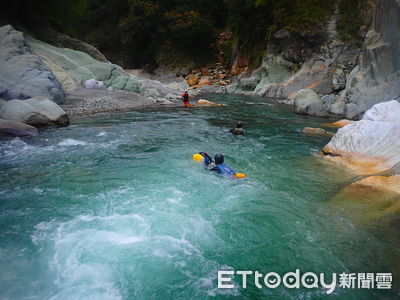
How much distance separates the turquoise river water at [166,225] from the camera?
12.2ft

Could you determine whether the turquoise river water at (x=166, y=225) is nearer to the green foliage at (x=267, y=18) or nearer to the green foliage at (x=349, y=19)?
the green foliage at (x=349, y=19)

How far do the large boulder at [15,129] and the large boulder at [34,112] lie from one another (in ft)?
2.65

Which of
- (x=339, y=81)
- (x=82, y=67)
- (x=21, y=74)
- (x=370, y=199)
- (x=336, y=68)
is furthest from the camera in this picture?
(x=336, y=68)

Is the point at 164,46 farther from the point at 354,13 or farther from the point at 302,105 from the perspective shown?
the point at 302,105

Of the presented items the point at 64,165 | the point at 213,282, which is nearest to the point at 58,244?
the point at 213,282

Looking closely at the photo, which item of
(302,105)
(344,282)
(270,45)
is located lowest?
(344,282)

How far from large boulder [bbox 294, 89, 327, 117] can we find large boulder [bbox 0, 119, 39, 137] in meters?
13.7

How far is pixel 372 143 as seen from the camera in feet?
26.4

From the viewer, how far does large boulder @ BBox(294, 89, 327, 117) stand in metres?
16.6

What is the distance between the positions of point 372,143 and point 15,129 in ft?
37.4

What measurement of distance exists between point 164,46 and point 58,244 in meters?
44.7

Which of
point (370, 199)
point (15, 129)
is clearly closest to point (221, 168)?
point (370, 199)

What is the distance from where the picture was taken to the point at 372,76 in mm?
14320

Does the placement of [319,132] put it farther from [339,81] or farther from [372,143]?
[339,81]
